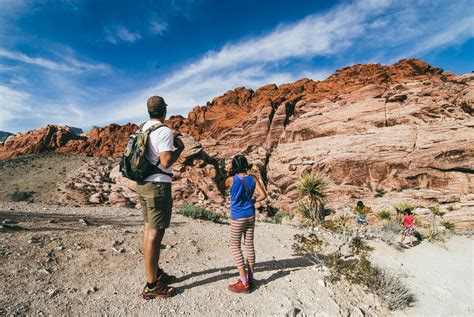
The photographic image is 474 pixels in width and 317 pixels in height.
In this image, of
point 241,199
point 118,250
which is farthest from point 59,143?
point 241,199

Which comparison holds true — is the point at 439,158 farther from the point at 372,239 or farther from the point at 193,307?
the point at 193,307

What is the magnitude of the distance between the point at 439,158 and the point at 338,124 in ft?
36.5

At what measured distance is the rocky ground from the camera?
3322 millimetres

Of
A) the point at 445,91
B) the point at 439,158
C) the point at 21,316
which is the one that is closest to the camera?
the point at 21,316

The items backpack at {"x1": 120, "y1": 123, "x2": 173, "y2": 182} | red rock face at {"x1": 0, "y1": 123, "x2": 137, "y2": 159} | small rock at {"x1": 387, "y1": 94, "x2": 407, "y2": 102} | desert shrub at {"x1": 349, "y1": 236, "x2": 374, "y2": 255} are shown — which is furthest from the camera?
red rock face at {"x1": 0, "y1": 123, "x2": 137, "y2": 159}

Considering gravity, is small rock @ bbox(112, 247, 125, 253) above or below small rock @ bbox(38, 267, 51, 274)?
below

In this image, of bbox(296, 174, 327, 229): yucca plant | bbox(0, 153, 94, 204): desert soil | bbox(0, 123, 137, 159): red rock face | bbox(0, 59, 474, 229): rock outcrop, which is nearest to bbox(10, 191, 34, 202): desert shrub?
bbox(0, 153, 94, 204): desert soil

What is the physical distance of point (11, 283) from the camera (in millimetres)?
3512

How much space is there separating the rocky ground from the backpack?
5.58ft

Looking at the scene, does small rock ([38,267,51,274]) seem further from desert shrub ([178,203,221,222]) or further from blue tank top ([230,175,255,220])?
desert shrub ([178,203,221,222])

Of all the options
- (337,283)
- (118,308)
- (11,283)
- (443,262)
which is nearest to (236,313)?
(118,308)

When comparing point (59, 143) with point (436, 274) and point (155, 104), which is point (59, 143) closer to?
point (155, 104)

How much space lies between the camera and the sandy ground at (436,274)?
5.43m

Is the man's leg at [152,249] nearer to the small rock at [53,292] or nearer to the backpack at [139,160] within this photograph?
the backpack at [139,160]
